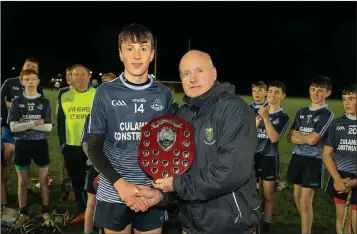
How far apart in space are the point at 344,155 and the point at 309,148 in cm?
70

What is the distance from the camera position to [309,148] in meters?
4.76

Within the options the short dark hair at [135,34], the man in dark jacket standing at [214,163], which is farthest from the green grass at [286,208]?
the short dark hair at [135,34]

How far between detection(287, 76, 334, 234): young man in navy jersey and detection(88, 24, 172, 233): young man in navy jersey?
8.92ft

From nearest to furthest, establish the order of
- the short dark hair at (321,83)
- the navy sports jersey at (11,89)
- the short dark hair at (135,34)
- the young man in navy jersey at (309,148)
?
the short dark hair at (135,34) → the young man in navy jersey at (309,148) → the short dark hair at (321,83) → the navy sports jersey at (11,89)

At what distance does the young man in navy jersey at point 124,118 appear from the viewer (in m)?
2.43

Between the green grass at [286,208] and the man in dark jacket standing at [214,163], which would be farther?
the green grass at [286,208]

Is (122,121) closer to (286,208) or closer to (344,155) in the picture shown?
(344,155)

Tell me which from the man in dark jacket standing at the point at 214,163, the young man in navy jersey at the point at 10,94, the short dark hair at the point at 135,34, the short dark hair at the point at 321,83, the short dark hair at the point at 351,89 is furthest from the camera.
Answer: the young man in navy jersey at the point at 10,94

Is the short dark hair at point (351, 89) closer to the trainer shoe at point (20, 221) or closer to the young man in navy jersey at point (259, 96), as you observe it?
the young man in navy jersey at point (259, 96)

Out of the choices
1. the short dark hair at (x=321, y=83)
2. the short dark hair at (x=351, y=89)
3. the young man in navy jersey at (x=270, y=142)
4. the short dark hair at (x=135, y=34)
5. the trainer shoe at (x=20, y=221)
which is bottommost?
the trainer shoe at (x=20, y=221)

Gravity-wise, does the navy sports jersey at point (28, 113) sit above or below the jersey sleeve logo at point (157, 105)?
below

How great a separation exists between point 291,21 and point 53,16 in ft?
90.2

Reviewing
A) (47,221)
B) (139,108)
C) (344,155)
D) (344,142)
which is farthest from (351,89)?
(47,221)

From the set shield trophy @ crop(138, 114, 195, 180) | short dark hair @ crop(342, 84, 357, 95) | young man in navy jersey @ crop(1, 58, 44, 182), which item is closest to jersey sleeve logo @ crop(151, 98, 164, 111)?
shield trophy @ crop(138, 114, 195, 180)
